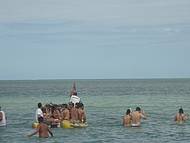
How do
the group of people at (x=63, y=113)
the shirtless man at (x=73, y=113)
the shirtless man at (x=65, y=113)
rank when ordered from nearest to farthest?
the shirtless man at (x=73, y=113) → the group of people at (x=63, y=113) → the shirtless man at (x=65, y=113)

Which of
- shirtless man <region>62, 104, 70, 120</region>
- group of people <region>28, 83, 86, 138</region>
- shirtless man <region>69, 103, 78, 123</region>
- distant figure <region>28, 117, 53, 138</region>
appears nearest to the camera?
distant figure <region>28, 117, 53, 138</region>

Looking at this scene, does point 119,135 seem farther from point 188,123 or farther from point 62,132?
point 188,123

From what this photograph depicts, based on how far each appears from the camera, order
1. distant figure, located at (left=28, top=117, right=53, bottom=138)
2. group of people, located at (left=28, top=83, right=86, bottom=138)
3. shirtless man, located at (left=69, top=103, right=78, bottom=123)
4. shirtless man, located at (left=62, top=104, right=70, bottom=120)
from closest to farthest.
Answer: distant figure, located at (left=28, top=117, right=53, bottom=138) → shirtless man, located at (left=69, top=103, right=78, bottom=123) → group of people, located at (left=28, top=83, right=86, bottom=138) → shirtless man, located at (left=62, top=104, right=70, bottom=120)

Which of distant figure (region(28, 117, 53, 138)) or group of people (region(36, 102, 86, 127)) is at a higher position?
group of people (region(36, 102, 86, 127))

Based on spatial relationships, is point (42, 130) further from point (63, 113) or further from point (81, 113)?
point (81, 113)

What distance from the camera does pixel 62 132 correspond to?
93.4 ft

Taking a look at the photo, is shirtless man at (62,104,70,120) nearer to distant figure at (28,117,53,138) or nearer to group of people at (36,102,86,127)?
group of people at (36,102,86,127)

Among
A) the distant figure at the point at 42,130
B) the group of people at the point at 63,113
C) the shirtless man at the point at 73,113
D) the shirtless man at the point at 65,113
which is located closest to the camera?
the distant figure at the point at 42,130

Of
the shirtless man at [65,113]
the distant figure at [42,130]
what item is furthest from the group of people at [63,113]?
the distant figure at [42,130]

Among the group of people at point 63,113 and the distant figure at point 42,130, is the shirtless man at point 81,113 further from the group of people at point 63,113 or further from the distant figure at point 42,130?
the distant figure at point 42,130

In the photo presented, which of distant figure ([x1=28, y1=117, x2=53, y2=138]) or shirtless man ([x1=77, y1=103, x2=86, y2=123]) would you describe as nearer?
distant figure ([x1=28, y1=117, x2=53, y2=138])

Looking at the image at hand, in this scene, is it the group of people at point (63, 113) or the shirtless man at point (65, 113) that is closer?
the group of people at point (63, 113)

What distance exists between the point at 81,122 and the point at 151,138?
5.36 m

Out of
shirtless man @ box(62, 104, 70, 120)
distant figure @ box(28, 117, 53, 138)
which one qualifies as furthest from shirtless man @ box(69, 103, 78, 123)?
distant figure @ box(28, 117, 53, 138)
